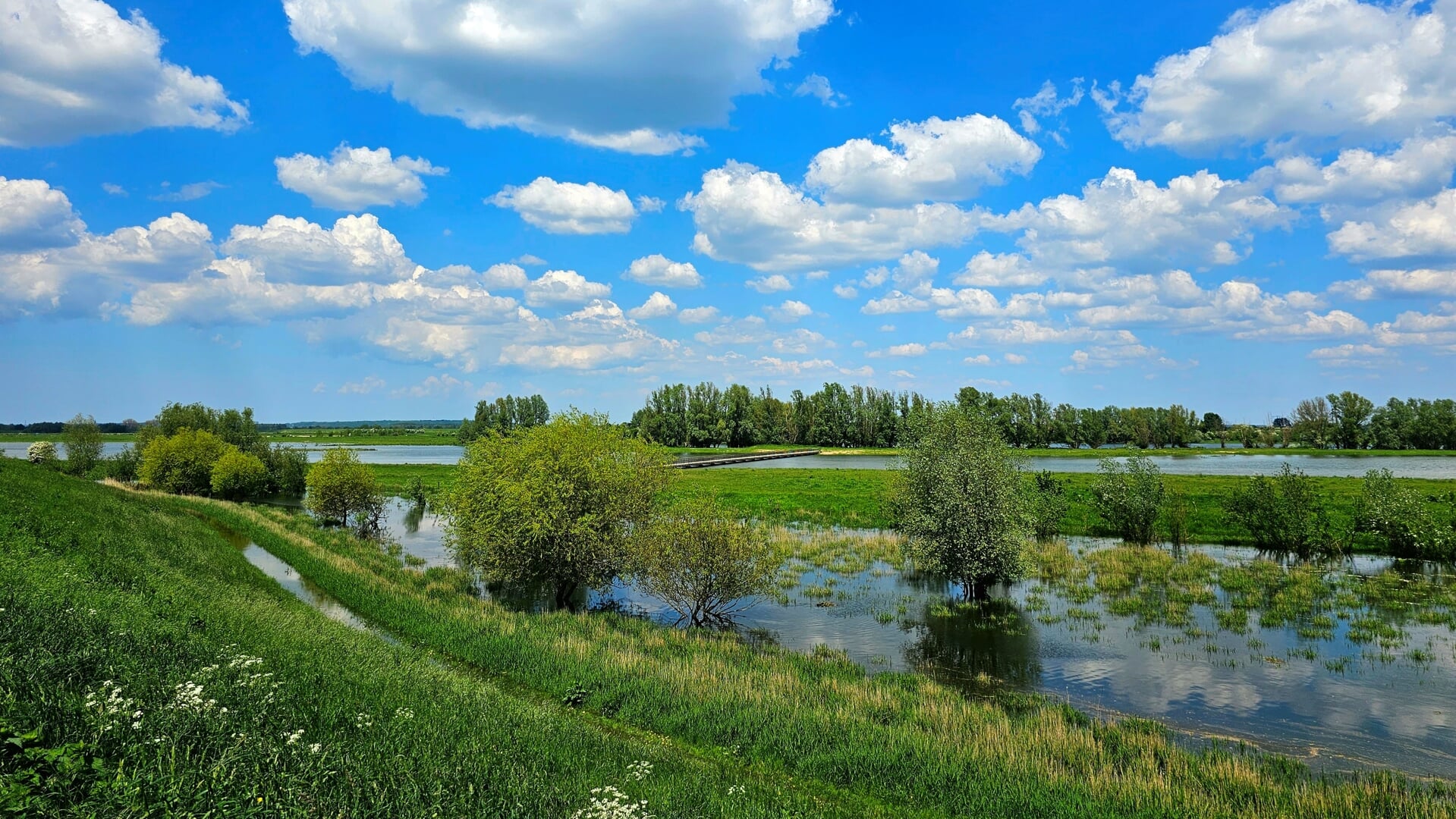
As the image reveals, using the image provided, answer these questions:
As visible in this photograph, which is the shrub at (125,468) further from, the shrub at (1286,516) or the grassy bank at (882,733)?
the shrub at (1286,516)

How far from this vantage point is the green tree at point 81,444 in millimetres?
94062

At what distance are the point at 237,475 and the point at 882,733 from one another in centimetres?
8592

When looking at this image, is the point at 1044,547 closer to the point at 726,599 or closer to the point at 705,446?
the point at 726,599

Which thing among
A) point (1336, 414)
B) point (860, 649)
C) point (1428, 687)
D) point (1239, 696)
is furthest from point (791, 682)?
point (1336, 414)

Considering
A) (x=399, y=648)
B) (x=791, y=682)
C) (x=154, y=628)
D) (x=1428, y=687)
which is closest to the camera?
(x=154, y=628)

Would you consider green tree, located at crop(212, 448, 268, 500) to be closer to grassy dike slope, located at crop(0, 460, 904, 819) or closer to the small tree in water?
grassy dike slope, located at crop(0, 460, 904, 819)

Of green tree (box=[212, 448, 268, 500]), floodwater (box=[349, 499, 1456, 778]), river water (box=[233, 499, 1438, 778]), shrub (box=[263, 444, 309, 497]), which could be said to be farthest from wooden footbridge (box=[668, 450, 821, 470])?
floodwater (box=[349, 499, 1456, 778])

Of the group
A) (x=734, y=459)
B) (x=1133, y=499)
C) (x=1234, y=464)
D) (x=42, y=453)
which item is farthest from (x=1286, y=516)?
(x=42, y=453)

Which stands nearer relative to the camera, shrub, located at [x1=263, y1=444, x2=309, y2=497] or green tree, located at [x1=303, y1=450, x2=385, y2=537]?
green tree, located at [x1=303, y1=450, x2=385, y2=537]

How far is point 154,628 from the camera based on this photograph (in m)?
15.0

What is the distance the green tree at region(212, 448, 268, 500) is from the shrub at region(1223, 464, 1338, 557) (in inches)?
3801

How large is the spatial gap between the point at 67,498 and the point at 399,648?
2654 centimetres

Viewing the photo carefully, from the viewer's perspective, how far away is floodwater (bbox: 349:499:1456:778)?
61.0ft

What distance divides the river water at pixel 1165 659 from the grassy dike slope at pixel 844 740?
221cm
